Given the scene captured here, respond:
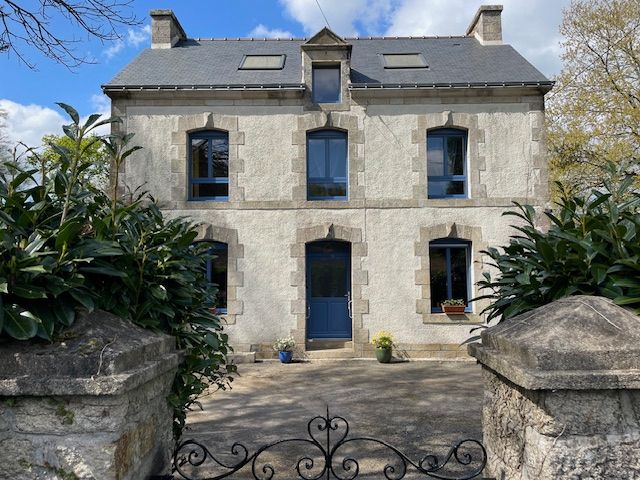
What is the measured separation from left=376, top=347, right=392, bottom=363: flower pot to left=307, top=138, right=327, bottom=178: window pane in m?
4.30

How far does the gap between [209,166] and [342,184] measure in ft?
10.3

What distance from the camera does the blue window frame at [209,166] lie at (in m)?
11.1

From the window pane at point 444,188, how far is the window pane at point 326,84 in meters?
3.07

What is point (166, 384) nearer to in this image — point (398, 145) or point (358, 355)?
point (358, 355)

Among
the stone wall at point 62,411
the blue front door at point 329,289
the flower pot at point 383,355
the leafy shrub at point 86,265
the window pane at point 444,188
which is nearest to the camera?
the stone wall at point 62,411

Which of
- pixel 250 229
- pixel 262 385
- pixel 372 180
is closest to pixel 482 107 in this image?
pixel 372 180

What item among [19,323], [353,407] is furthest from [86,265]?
[353,407]

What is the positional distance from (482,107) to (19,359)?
11.0 meters

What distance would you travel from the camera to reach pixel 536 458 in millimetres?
1845

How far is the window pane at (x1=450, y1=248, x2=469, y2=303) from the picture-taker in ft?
35.7

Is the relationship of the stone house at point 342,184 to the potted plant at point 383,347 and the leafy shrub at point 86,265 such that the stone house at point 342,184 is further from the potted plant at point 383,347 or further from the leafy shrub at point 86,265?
the leafy shrub at point 86,265

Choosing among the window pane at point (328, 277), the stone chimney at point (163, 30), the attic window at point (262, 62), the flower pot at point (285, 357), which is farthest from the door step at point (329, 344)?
the stone chimney at point (163, 30)

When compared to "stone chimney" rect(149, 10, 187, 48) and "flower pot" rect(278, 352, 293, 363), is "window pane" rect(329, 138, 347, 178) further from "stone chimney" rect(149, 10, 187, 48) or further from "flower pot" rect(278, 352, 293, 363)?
"stone chimney" rect(149, 10, 187, 48)

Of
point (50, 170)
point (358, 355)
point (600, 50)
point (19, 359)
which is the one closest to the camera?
point (19, 359)
